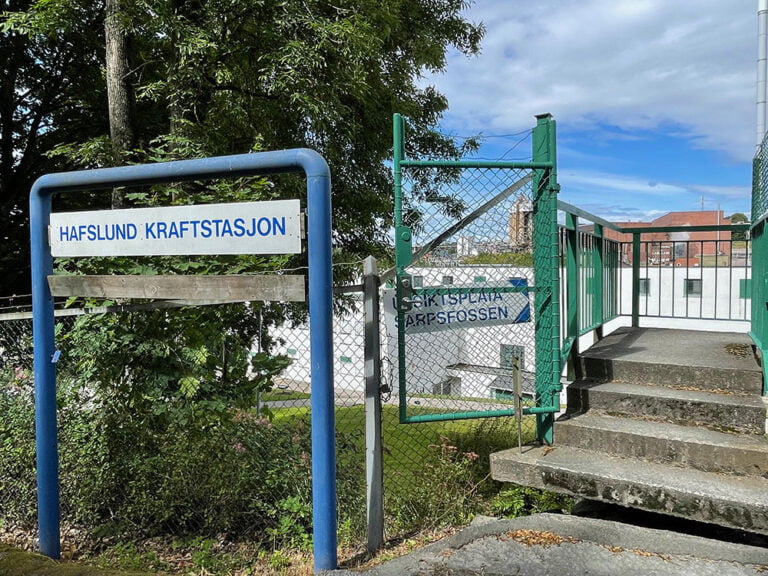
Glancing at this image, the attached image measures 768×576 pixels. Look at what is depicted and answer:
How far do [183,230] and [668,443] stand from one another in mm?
3274

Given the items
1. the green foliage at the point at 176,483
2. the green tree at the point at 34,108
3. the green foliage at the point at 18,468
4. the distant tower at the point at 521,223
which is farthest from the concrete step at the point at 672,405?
the green tree at the point at 34,108

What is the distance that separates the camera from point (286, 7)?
823 cm

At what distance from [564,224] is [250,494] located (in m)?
3.15

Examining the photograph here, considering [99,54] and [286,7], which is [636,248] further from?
[99,54]

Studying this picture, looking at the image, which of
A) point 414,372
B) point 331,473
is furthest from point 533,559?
point 414,372

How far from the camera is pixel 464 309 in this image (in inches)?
157

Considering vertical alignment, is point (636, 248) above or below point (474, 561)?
above

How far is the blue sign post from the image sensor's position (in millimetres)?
2879

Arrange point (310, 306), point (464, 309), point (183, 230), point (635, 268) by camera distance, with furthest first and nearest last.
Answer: point (635, 268), point (464, 309), point (183, 230), point (310, 306)

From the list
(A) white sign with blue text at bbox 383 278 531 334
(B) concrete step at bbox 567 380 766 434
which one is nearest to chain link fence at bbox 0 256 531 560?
(A) white sign with blue text at bbox 383 278 531 334

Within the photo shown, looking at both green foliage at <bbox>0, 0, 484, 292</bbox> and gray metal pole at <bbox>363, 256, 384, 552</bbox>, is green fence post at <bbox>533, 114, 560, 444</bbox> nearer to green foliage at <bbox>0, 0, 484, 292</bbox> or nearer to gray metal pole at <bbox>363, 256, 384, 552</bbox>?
green foliage at <bbox>0, 0, 484, 292</bbox>

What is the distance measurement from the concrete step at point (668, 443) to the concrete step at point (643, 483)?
0.19 feet

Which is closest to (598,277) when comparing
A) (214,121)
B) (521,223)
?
(521,223)

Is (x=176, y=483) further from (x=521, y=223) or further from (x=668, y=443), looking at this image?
(x=668, y=443)
